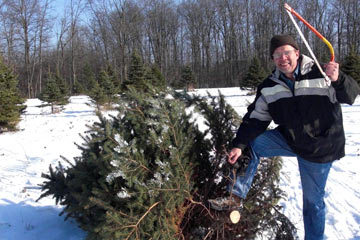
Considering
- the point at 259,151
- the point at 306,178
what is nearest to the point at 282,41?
the point at 259,151

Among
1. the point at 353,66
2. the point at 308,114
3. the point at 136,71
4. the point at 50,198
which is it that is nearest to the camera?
the point at 308,114

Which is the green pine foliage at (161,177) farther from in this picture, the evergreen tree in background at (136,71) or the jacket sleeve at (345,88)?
the evergreen tree in background at (136,71)

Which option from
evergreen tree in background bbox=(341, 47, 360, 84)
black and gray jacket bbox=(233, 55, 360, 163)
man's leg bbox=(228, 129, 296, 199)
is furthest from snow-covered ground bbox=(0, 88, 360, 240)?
evergreen tree in background bbox=(341, 47, 360, 84)

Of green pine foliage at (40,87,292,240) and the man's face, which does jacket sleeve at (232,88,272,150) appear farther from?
the man's face

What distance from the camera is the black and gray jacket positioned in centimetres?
246

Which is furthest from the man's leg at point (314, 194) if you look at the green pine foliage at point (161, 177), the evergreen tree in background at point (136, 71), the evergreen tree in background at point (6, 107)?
the evergreen tree in background at point (136, 71)

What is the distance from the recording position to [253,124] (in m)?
2.67

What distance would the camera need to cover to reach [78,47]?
49344 mm

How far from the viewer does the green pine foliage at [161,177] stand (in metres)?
2.25

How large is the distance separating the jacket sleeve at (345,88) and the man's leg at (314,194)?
674 mm

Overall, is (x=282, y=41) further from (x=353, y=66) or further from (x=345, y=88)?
(x=353, y=66)

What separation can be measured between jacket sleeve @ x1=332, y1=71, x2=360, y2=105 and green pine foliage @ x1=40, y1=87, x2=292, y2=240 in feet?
3.36

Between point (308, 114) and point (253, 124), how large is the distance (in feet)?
1.62

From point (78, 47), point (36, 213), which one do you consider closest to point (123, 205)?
point (36, 213)
